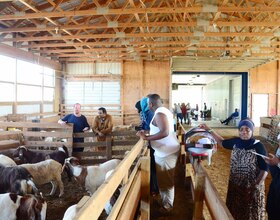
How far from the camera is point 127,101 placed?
16406 mm

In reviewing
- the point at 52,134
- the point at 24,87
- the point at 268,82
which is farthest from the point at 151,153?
the point at 268,82

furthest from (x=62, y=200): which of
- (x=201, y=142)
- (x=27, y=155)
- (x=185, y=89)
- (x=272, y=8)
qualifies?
(x=185, y=89)

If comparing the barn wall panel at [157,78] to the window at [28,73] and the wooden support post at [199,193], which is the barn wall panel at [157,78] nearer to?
the window at [28,73]

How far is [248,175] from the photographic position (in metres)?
3.00

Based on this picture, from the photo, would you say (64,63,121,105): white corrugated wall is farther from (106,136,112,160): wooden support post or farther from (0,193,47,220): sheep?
(0,193,47,220): sheep

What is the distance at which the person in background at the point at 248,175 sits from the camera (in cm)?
296

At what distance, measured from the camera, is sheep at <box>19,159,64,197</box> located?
4.84 metres

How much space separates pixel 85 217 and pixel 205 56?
13942 millimetres

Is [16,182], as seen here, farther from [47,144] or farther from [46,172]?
[47,144]

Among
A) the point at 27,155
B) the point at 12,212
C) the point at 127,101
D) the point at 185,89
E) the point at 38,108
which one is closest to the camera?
the point at 12,212

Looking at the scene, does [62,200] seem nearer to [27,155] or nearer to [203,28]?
[27,155]

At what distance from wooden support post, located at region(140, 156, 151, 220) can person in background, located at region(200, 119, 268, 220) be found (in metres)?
1.02

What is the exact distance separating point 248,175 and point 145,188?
1.19m

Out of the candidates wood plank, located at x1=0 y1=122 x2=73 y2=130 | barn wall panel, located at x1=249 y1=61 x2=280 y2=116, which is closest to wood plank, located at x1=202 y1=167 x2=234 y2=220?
wood plank, located at x1=0 y1=122 x2=73 y2=130
